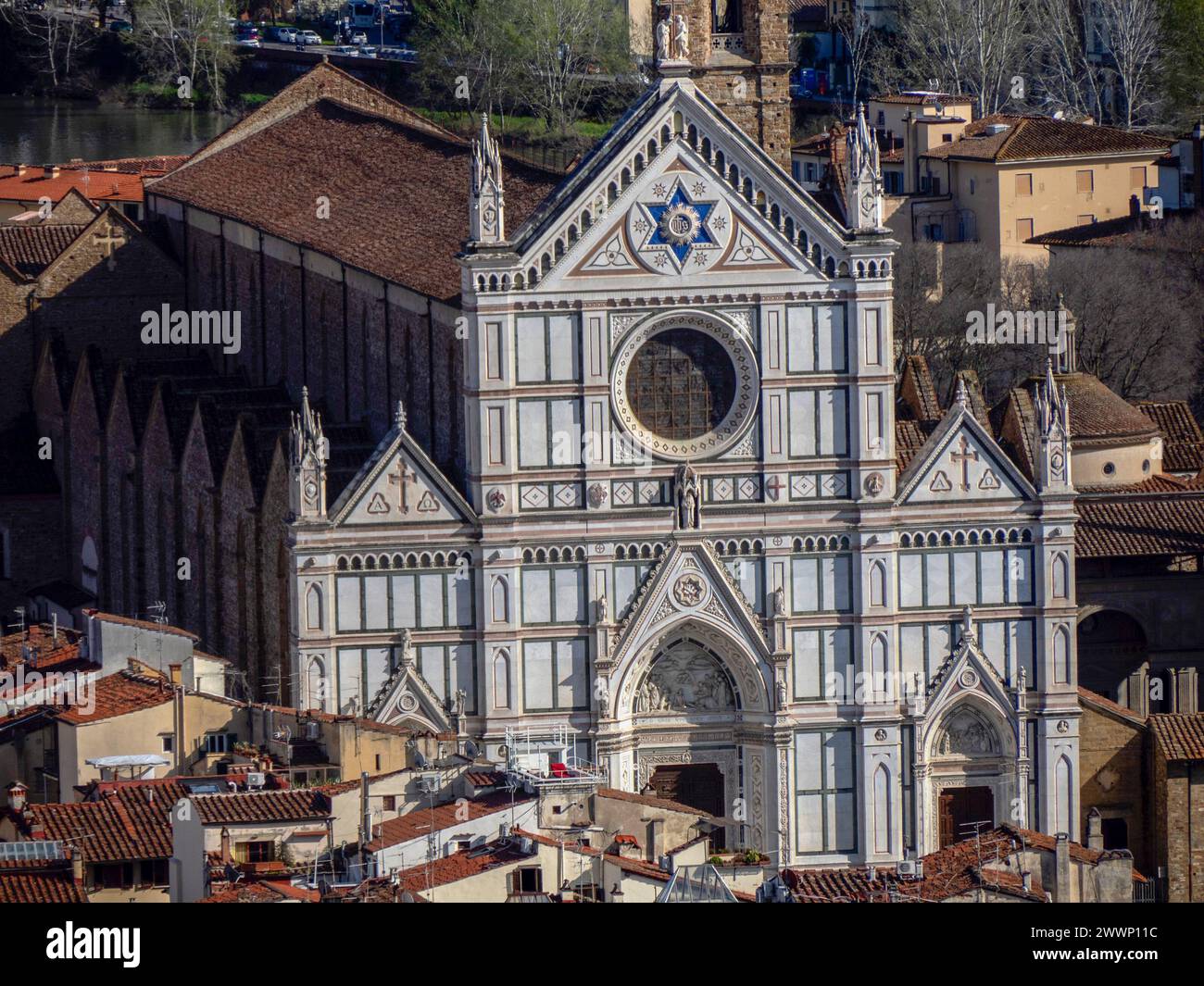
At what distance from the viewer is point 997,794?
146 ft

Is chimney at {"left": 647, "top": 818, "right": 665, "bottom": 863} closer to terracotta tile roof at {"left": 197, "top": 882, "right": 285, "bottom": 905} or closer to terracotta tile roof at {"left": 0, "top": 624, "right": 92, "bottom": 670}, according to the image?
terracotta tile roof at {"left": 197, "top": 882, "right": 285, "bottom": 905}

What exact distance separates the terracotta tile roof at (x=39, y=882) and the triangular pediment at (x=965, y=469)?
643 inches

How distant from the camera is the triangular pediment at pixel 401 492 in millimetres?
43000

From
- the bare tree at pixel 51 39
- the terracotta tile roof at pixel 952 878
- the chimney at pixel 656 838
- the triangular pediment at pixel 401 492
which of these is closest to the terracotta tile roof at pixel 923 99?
the bare tree at pixel 51 39

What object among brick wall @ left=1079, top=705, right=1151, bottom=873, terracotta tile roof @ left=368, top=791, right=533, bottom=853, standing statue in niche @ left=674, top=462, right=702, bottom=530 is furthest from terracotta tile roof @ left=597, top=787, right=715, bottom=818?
brick wall @ left=1079, top=705, right=1151, bottom=873

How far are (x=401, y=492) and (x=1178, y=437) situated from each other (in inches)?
935

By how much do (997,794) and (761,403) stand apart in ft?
21.1

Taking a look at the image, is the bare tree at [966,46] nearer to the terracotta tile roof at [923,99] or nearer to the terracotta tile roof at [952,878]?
the terracotta tile roof at [923,99]

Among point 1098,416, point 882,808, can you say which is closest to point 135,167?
point 1098,416

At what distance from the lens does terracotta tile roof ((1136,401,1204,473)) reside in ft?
203

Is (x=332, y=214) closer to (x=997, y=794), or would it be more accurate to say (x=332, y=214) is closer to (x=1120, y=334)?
(x=997, y=794)

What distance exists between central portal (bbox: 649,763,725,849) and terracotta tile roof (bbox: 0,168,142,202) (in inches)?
1669


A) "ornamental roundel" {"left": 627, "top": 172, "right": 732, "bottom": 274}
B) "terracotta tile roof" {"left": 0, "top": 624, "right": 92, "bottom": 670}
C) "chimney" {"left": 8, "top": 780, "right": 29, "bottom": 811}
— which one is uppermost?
"ornamental roundel" {"left": 627, "top": 172, "right": 732, "bottom": 274}
